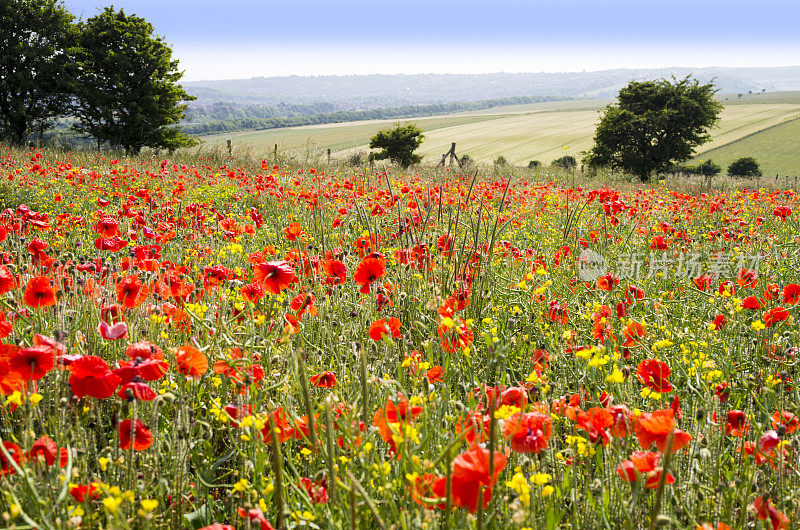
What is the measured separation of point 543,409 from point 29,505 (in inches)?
56.7

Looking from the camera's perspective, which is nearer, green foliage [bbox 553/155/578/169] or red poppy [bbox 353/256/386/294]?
red poppy [bbox 353/256/386/294]

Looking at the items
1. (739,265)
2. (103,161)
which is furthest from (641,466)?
(103,161)

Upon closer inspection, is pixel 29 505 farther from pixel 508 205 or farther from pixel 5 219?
pixel 508 205

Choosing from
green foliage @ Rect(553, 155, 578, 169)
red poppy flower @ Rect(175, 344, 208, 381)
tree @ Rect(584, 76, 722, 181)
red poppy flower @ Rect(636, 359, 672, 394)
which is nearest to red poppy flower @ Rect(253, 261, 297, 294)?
red poppy flower @ Rect(175, 344, 208, 381)

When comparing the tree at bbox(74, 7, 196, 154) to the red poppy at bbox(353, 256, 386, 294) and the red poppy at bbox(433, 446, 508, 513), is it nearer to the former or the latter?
the red poppy at bbox(353, 256, 386, 294)

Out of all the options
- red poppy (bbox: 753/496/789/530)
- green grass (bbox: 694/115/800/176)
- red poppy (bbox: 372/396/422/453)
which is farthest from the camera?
green grass (bbox: 694/115/800/176)

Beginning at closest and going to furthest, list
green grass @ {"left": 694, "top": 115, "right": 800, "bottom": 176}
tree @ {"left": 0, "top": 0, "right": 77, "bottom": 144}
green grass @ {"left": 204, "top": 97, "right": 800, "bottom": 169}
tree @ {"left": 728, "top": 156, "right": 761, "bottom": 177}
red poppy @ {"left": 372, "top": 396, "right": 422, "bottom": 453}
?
1. red poppy @ {"left": 372, "top": 396, "right": 422, "bottom": 453}
2. tree @ {"left": 0, "top": 0, "right": 77, "bottom": 144}
3. tree @ {"left": 728, "top": 156, "right": 761, "bottom": 177}
4. green grass @ {"left": 694, "top": 115, "right": 800, "bottom": 176}
5. green grass @ {"left": 204, "top": 97, "right": 800, "bottom": 169}

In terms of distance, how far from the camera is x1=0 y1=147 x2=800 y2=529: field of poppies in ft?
4.16

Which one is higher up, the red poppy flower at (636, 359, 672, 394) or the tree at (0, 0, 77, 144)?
the tree at (0, 0, 77, 144)

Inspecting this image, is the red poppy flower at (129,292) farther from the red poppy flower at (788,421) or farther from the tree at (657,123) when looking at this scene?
the tree at (657,123)

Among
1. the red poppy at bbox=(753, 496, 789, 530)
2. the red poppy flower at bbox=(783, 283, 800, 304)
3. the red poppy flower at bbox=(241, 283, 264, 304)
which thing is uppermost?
the red poppy flower at bbox=(241, 283, 264, 304)

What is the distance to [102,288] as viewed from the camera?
2684 millimetres

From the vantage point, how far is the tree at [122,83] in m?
27.7

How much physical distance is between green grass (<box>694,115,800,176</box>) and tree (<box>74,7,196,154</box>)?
48996 millimetres
